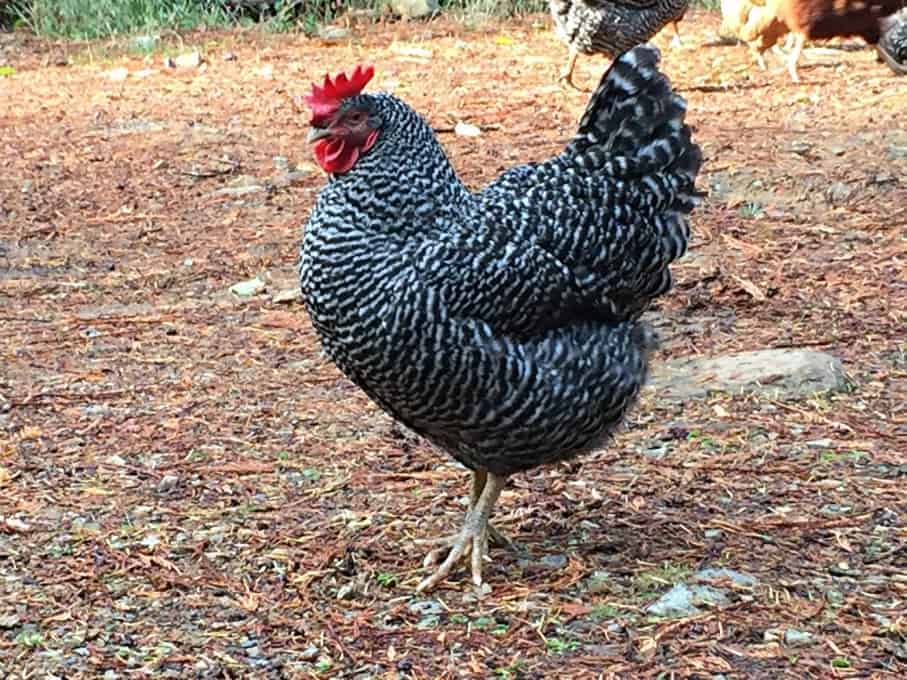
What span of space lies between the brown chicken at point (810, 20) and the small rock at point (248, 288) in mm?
6057

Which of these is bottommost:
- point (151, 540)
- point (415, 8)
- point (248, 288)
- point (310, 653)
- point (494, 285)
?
point (415, 8)

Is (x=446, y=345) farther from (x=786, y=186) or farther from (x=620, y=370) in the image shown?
(x=786, y=186)

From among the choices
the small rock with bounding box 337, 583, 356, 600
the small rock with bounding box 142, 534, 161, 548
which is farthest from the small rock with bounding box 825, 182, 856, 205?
the small rock with bounding box 142, 534, 161, 548

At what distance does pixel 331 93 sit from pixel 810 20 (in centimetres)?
830

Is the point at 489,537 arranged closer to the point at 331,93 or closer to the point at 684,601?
the point at 684,601

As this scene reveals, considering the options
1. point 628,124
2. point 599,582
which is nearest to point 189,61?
point 628,124

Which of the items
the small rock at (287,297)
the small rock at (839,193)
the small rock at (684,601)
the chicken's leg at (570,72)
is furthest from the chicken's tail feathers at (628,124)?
the chicken's leg at (570,72)

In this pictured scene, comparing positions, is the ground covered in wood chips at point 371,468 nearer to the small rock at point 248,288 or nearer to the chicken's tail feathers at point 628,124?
the small rock at point 248,288

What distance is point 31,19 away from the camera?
15172mm

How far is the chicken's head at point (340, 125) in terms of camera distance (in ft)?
13.2

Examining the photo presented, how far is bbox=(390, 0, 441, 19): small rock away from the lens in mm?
15367

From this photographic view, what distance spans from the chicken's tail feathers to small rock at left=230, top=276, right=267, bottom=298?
9.96 ft

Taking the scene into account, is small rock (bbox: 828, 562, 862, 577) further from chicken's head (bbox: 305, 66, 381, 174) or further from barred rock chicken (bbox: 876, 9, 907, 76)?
barred rock chicken (bbox: 876, 9, 907, 76)

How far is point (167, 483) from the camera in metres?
4.91
